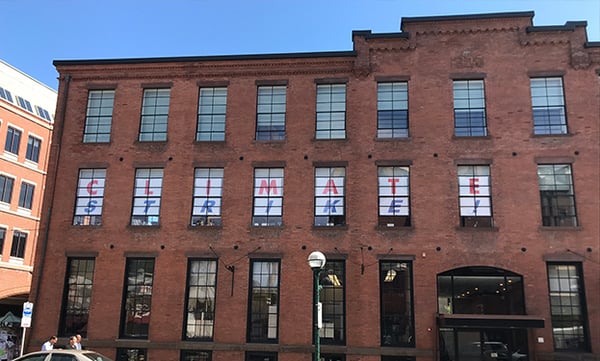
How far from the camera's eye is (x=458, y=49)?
2098 centimetres

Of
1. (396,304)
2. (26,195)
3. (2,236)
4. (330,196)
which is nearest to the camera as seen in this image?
(396,304)

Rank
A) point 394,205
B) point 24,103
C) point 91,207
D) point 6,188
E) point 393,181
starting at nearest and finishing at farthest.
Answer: point 394,205, point 393,181, point 91,207, point 6,188, point 24,103

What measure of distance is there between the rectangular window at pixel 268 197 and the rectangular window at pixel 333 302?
2720 millimetres

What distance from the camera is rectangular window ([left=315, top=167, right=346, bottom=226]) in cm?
2011

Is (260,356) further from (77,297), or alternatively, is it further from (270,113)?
(270,113)

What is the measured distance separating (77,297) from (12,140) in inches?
911

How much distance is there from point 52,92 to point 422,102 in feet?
125

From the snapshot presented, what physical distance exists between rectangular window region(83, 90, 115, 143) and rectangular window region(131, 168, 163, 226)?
7.99ft

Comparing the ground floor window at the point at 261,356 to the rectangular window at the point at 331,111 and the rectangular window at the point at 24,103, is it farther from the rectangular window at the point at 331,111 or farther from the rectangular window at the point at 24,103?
the rectangular window at the point at 24,103

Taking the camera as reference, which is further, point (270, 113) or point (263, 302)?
point (270, 113)

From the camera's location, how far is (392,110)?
20906mm

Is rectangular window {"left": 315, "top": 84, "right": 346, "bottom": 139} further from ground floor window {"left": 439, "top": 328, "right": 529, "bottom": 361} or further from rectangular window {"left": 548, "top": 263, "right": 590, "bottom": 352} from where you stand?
rectangular window {"left": 548, "top": 263, "right": 590, "bottom": 352}

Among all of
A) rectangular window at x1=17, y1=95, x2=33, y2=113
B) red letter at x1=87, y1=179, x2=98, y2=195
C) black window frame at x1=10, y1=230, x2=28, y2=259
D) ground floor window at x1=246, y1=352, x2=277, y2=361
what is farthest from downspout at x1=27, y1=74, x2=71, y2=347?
rectangular window at x1=17, y1=95, x2=33, y2=113

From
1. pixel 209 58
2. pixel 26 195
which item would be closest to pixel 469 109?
pixel 209 58
